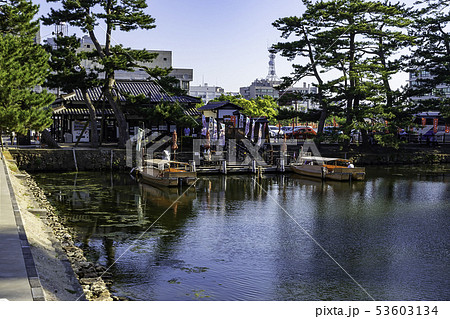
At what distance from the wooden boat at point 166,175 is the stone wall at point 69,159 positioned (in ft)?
→ 21.9

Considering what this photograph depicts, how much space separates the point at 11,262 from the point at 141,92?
46253mm

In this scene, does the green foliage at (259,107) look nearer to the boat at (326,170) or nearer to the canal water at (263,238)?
the boat at (326,170)

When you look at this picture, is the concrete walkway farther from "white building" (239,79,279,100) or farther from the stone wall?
"white building" (239,79,279,100)

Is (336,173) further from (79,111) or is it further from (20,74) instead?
(79,111)

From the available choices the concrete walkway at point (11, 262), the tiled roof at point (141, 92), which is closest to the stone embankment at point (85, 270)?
the concrete walkway at point (11, 262)

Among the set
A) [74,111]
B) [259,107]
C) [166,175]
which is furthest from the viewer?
[259,107]

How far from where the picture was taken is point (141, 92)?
5762cm

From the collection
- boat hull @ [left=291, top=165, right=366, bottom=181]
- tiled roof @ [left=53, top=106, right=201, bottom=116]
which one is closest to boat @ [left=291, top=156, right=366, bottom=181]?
boat hull @ [left=291, top=165, right=366, bottom=181]

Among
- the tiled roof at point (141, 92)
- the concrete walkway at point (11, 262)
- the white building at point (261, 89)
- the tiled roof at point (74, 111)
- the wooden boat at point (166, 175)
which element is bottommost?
the concrete walkway at point (11, 262)

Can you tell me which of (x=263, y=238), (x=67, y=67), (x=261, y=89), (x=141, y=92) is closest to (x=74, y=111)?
(x=141, y=92)

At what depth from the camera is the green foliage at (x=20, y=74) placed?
101 ft

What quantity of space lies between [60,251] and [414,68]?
50.2 meters

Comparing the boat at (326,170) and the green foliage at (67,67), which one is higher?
the green foliage at (67,67)

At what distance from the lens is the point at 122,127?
48.4 metres
